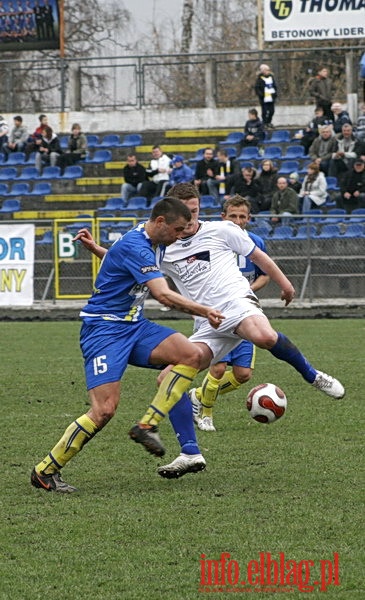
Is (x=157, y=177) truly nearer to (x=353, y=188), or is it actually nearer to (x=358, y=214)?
(x=353, y=188)

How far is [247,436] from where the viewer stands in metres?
8.97

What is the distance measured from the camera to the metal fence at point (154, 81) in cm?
3089

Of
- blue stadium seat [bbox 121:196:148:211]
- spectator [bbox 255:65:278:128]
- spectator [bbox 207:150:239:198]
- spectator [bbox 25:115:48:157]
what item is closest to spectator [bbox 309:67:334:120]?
spectator [bbox 255:65:278:128]

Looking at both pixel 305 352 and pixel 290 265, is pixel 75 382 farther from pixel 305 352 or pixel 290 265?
pixel 290 265

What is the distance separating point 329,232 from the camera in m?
22.4

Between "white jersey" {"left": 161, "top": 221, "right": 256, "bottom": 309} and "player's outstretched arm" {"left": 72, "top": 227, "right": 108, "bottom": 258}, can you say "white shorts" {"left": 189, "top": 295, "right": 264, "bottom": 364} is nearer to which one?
"white jersey" {"left": 161, "top": 221, "right": 256, "bottom": 309}

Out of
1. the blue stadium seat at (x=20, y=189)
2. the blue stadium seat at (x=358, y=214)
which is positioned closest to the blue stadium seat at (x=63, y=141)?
the blue stadium seat at (x=20, y=189)

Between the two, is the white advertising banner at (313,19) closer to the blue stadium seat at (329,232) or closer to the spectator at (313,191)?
the spectator at (313,191)

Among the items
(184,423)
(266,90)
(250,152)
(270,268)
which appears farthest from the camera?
(266,90)

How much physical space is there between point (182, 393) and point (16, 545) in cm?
177

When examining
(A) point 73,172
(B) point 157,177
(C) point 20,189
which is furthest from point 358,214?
(C) point 20,189

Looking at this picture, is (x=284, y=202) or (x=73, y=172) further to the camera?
(x=73, y=172)

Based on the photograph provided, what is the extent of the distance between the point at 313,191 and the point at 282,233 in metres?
1.62

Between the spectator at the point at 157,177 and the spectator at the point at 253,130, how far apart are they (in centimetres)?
249
